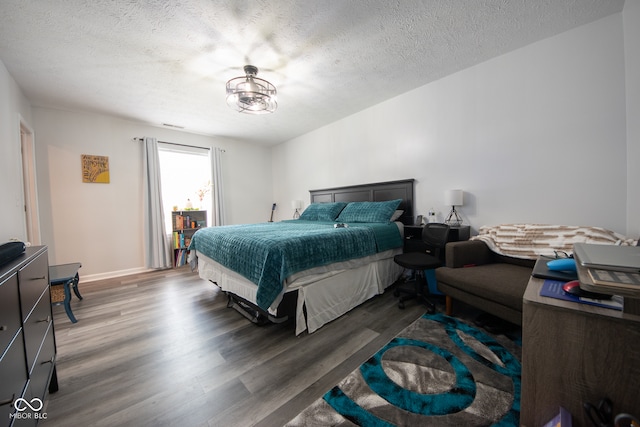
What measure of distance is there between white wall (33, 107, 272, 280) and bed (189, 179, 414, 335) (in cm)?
177

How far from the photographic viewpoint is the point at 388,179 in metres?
3.50

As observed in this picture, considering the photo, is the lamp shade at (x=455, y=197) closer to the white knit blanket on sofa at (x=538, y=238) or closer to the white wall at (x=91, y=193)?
the white knit blanket on sofa at (x=538, y=238)

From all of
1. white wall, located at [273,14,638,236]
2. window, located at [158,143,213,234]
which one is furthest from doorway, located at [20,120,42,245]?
white wall, located at [273,14,638,236]

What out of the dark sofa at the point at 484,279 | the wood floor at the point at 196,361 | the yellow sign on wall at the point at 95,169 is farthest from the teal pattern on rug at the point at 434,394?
the yellow sign on wall at the point at 95,169

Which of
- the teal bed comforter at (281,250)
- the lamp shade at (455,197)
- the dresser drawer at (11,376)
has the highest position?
the lamp shade at (455,197)

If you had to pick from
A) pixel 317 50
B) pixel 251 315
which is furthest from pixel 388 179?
pixel 251 315

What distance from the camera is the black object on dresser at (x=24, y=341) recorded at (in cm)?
76

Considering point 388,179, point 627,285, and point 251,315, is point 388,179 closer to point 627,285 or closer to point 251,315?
point 251,315

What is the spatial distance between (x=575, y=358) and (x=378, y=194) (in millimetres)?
2973

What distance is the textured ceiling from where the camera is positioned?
1749 millimetres

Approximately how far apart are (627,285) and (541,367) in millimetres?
416

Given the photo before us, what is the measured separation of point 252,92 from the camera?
2.30m

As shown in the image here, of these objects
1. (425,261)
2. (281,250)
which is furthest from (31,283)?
(425,261)

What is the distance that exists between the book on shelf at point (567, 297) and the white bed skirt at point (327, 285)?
4.84 ft
